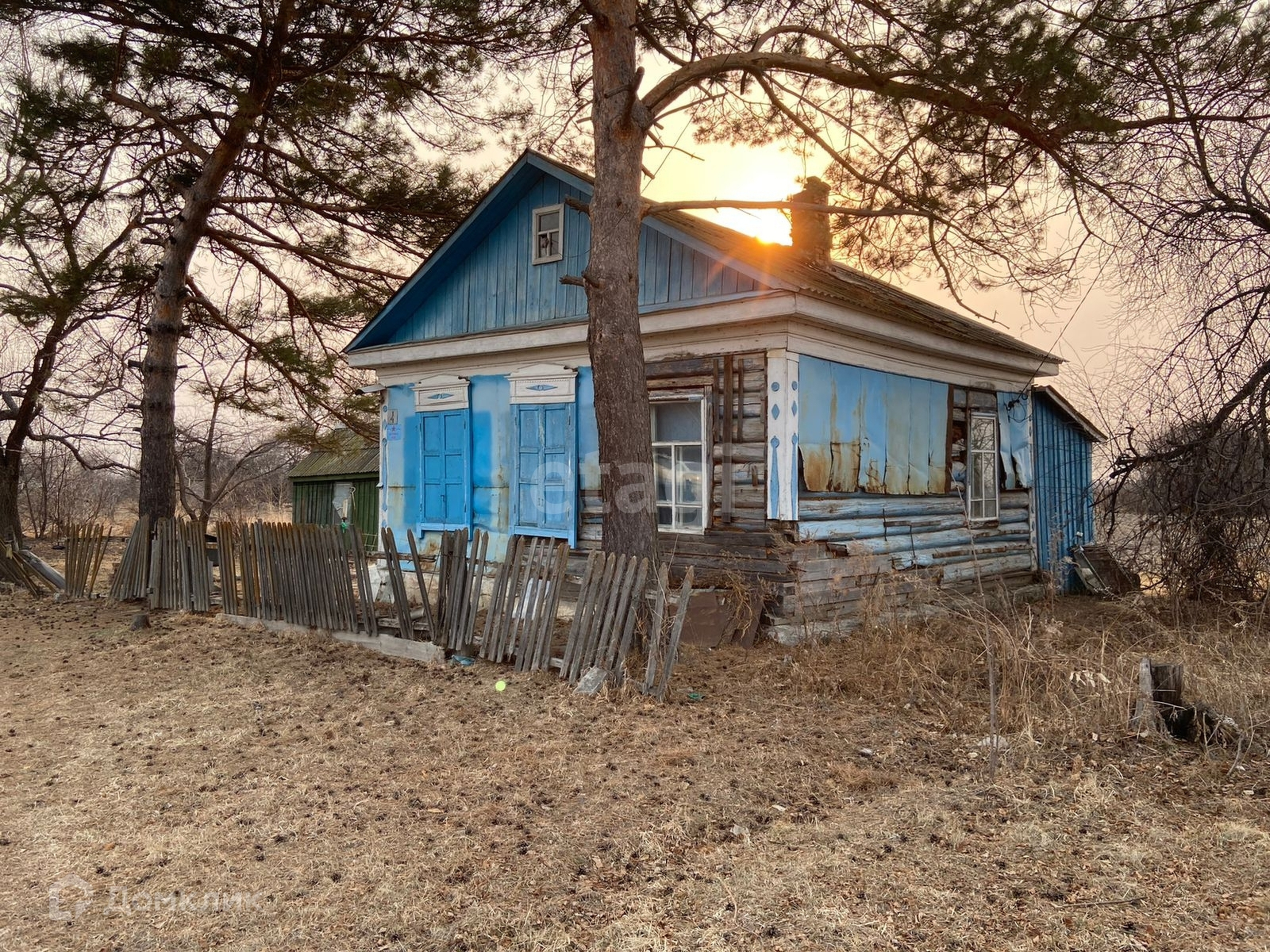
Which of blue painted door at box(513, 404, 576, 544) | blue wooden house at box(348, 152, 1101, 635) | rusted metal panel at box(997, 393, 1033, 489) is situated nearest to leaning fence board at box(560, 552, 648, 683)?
blue wooden house at box(348, 152, 1101, 635)

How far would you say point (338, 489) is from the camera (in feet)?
79.9

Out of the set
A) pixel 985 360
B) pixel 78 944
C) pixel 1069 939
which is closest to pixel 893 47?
pixel 985 360

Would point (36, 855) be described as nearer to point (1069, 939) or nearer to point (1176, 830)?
point (1069, 939)

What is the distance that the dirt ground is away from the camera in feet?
10.8

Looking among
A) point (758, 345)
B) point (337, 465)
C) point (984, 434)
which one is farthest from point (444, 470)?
point (337, 465)

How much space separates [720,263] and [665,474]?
91.7 inches

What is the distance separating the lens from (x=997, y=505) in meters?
11.7

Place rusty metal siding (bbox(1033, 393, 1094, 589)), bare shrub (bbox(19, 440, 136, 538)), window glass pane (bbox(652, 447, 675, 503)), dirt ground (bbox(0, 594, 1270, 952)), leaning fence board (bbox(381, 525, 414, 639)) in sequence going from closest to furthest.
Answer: dirt ground (bbox(0, 594, 1270, 952))
leaning fence board (bbox(381, 525, 414, 639))
window glass pane (bbox(652, 447, 675, 503))
rusty metal siding (bbox(1033, 393, 1094, 589))
bare shrub (bbox(19, 440, 136, 538))

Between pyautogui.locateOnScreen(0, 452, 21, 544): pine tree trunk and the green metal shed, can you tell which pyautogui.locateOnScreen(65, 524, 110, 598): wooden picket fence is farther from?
the green metal shed

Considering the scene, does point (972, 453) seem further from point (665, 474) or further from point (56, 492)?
point (56, 492)

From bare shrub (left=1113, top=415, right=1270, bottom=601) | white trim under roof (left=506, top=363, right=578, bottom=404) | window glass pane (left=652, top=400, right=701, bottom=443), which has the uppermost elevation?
white trim under roof (left=506, top=363, right=578, bottom=404)

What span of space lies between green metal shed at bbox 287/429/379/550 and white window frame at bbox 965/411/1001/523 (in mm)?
14988

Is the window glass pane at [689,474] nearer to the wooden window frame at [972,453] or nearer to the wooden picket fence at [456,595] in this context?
the wooden picket fence at [456,595]

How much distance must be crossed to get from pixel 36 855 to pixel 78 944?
3.50ft
